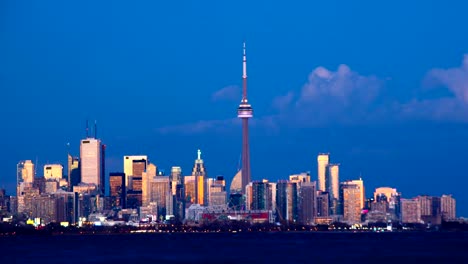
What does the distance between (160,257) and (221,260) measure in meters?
10.9

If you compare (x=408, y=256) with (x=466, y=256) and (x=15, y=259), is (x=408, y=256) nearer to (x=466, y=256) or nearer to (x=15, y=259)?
(x=466, y=256)

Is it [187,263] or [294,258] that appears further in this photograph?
[294,258]

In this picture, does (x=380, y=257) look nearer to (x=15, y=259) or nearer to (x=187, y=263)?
(x=187, y=263)

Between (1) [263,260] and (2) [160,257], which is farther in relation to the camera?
(2) [160,257]

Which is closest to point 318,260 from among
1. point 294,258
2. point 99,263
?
point 294,258

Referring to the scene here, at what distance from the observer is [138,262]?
119500 mm

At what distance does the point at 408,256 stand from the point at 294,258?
1365cm

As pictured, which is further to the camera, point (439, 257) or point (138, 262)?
point (439, 257)

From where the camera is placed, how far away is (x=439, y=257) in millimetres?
128000

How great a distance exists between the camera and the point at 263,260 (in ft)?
403

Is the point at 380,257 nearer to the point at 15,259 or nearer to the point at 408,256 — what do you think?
the point at 408,256

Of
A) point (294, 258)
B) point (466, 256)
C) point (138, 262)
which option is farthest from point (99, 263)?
point (466, 256)

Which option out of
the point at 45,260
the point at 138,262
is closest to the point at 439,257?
the point at 138,262

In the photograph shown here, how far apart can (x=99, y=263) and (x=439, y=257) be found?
37.8 metres
